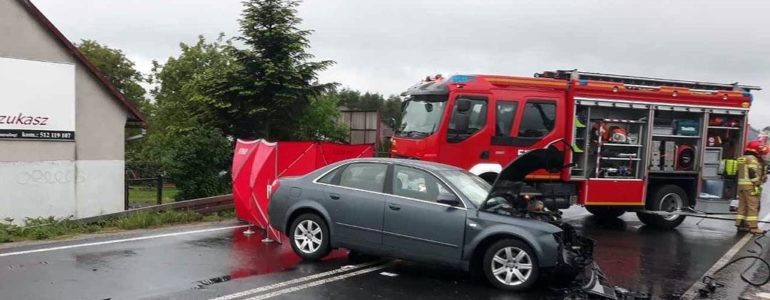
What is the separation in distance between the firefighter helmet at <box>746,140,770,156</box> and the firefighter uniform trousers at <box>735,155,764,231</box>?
196mm

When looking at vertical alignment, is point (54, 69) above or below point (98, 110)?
above

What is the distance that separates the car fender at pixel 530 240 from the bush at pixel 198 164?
10658 millimetres

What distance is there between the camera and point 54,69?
15102 millimetres

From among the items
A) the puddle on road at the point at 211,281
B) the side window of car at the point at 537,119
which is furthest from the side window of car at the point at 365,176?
the side window of car at the point at 537,119

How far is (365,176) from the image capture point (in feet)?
25.6

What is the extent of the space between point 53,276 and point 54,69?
9.85m

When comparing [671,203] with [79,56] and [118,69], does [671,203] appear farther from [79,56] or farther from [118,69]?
[118,69]

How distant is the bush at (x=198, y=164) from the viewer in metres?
15.7

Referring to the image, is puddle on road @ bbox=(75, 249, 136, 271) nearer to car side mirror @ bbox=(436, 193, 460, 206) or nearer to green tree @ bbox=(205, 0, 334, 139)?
car side mirror @ bbox=(436, 193, 460, 206)

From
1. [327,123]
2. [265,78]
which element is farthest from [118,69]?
[265,78]

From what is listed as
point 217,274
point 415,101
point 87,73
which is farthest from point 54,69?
point 217,274

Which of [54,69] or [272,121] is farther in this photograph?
[272,121]

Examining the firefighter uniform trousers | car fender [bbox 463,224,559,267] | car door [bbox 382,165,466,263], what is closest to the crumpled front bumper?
car fender [bbox 463,224,559,267]

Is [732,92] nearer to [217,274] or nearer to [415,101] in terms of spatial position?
[415,101]
